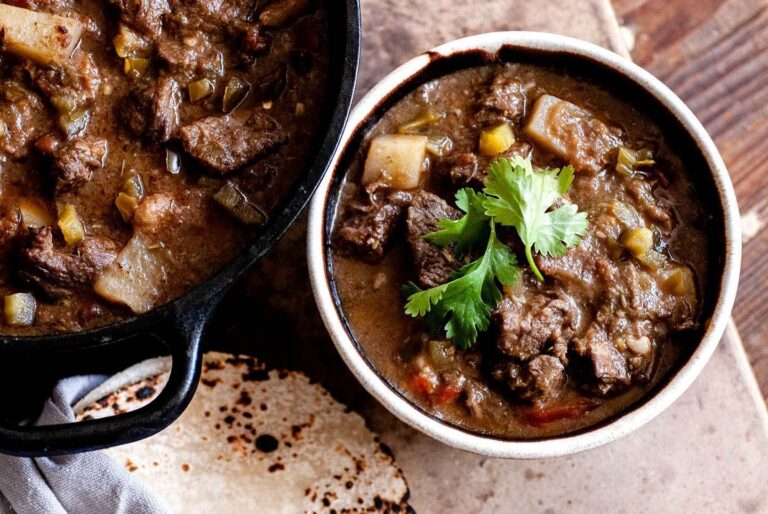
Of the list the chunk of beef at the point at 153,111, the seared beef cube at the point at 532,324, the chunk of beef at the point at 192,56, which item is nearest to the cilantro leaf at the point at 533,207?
the seared beef cube at the point at 532,324

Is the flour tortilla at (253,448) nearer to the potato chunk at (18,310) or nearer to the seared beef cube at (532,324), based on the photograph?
the potato chunk at (18,310)

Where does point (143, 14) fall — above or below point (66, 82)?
above

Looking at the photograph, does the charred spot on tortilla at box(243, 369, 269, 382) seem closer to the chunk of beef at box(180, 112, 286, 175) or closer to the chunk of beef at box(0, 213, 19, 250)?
the chunk of beef at box(180, 112, 286, 175)

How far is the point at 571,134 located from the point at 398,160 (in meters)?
0.76

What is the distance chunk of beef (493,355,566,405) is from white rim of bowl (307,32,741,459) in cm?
20

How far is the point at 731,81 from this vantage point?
4.68 metres

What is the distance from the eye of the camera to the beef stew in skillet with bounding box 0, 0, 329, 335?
136 inches

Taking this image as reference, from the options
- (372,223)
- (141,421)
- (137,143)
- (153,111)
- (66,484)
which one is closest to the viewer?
(141,421)

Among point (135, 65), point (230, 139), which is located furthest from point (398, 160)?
point (135, 65)

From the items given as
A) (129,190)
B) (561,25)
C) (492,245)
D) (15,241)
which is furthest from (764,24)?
(15,241)

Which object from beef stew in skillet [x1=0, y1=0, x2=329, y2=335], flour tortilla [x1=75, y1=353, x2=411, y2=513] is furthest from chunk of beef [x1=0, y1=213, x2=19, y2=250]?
flour tortilla [x1=75, y1=353, x2=411, y2=513]

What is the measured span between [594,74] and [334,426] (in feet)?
6.72

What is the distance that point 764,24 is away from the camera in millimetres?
→ 4746

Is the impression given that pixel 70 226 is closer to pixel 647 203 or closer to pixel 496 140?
pixel 496 140
